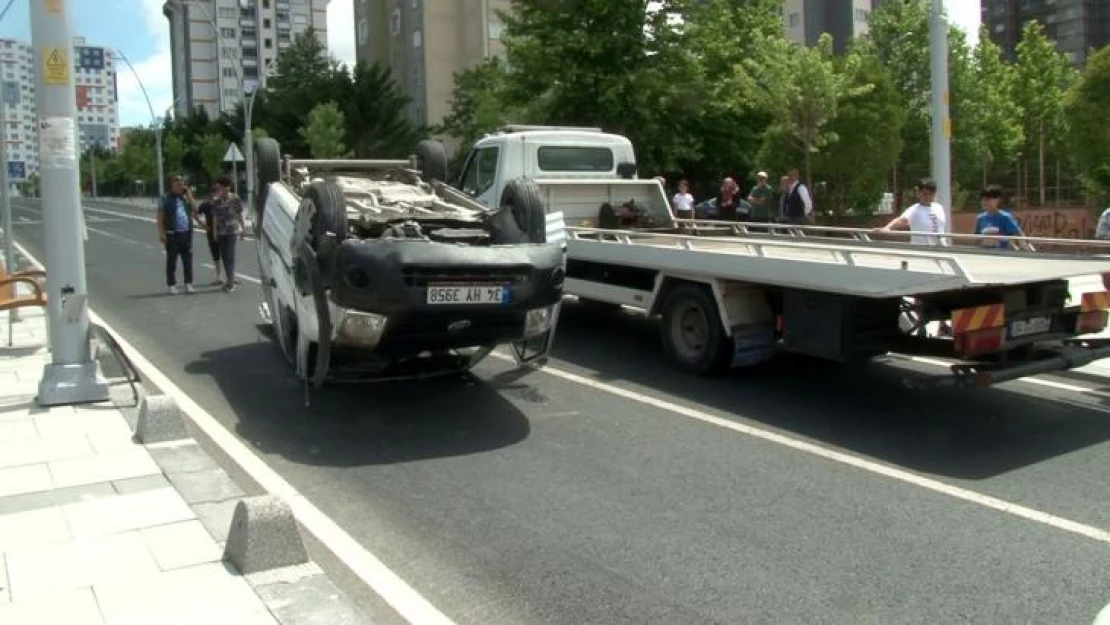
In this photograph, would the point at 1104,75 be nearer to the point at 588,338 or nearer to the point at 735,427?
A: the point at 588,338

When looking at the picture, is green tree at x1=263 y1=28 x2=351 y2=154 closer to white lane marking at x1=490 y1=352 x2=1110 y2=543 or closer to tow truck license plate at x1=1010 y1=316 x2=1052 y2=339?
white lane marking at x1=490 y1=352 x2=1110 y2=543

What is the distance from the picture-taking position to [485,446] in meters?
6.59

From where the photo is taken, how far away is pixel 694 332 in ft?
28.6

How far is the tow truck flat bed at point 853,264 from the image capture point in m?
6.40

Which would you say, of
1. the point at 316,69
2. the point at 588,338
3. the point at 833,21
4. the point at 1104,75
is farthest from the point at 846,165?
the point at 833,21

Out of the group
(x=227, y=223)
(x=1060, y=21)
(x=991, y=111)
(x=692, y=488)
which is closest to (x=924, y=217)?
(x=692, y=488)

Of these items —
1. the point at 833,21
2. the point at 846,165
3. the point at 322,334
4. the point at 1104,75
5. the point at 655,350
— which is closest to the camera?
the point at 322,334

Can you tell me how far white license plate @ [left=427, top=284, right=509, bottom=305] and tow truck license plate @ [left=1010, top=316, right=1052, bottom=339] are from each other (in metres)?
3.44

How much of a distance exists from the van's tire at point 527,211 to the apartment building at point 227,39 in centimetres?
12896

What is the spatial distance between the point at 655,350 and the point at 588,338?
1.01 metres

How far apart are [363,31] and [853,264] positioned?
3074 inches

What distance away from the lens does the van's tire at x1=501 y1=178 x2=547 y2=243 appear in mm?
7414

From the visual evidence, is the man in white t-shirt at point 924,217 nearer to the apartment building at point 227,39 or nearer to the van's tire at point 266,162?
the van's tire at point 266,162

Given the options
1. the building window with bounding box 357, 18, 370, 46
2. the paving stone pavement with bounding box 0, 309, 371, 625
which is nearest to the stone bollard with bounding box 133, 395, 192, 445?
the paving stone pavement with bounding box 0, 309, 371, 625
